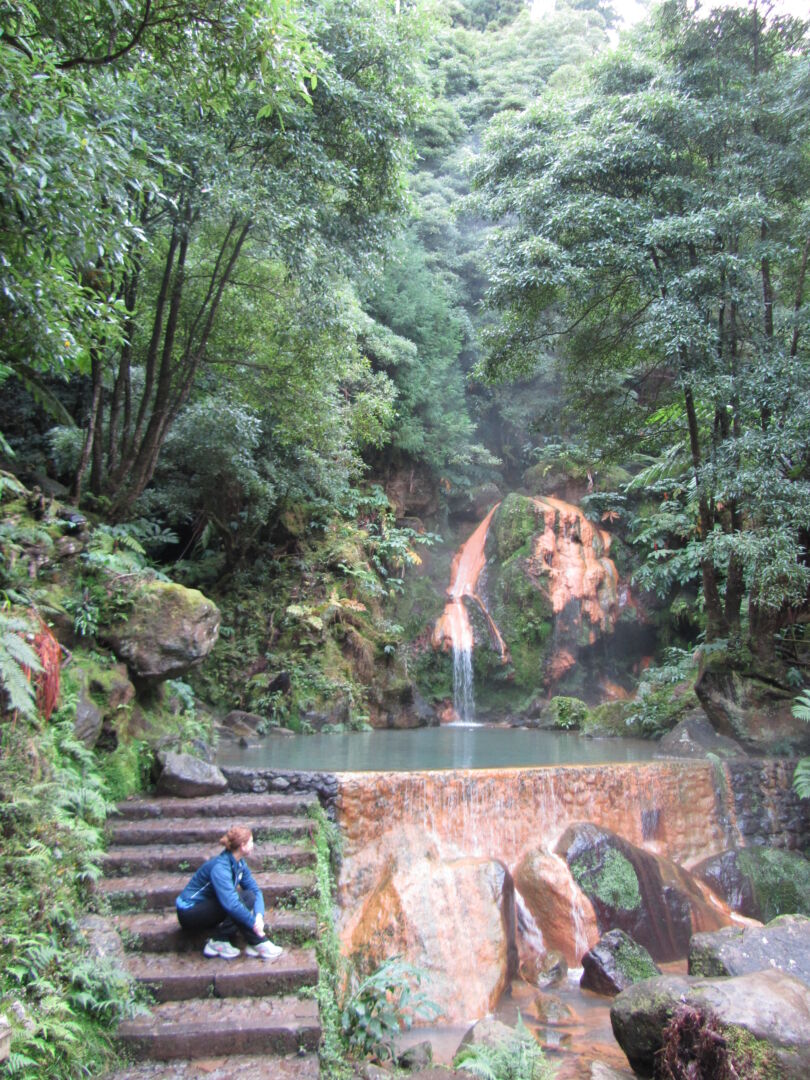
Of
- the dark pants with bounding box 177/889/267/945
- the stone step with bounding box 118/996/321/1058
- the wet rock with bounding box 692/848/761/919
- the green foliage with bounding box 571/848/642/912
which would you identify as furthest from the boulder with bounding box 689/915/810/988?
the dark pants with bounding box 177/889/267/945

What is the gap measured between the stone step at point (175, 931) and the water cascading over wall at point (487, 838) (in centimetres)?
184

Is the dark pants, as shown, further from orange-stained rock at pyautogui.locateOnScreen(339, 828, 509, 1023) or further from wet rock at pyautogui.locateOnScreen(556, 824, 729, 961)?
wet rock at pyautogui.locateOnScreen(556, 824, 729, 961)

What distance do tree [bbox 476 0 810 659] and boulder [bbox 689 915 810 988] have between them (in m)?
4.29

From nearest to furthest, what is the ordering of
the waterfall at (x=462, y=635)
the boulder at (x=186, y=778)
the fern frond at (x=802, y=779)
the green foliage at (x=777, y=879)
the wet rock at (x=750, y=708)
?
the boulder at (x=186, y=778) → the green foliage at (x=777, y=879) → the fern frond at (x=802, y=779) → the wet rock at (x=750, y=708) → the waterfall at (x=462, y=635)

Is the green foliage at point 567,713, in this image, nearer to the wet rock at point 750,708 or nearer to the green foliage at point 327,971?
the wet rock at point 750,708

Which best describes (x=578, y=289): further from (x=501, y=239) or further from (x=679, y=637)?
(x=679, y=637)

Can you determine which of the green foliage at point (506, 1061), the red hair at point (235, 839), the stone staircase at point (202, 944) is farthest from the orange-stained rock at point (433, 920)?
the red hair at point (235, 839)

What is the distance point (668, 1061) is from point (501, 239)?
1028cm

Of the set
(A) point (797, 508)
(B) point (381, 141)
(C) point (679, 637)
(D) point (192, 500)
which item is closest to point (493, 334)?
(B) point (381, 141)

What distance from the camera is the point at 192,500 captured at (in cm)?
1409

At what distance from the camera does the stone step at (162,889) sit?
4.79 metres

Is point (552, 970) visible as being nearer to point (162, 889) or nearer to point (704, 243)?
point (162, 889)

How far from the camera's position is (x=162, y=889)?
4.87 m

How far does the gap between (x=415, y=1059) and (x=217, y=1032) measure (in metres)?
1.56
